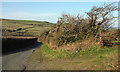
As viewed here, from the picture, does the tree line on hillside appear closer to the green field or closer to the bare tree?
the bare tree

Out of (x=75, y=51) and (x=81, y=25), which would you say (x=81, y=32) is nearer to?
(x=81, y=25)

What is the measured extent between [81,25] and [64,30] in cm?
224

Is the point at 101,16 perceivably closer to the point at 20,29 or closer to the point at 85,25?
the point at 85,25

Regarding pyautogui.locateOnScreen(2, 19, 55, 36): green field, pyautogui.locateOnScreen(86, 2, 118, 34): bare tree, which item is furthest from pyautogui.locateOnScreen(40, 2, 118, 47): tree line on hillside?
pyautogui.locateOnScreen(2, 19, 55, 36): green field

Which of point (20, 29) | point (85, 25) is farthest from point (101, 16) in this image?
point (20, 29)

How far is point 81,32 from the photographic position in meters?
16.2

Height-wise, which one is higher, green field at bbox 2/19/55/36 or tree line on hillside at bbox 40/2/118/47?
tree line on hillside at bbox 40/2/118/47

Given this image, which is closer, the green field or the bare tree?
the bare tree

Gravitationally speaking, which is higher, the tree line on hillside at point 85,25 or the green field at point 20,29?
the tree line on hillside at point 85,25

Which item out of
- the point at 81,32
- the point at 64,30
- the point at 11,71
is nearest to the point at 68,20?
the point at 64,30

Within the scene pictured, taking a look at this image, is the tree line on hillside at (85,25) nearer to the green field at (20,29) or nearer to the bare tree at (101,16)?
the bare tree at (101,16)

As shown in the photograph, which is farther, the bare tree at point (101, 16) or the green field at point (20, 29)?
the green field at point (20, 29)

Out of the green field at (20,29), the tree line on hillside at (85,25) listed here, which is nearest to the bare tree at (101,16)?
the tree line on hillside at (85,25)

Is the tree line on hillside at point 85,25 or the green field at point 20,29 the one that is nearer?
the tree line on hillside at point 85,25
